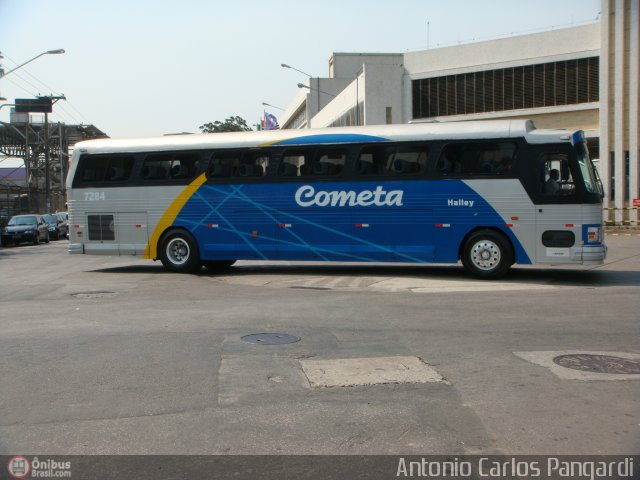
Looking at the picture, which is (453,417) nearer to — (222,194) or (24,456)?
(24,456)

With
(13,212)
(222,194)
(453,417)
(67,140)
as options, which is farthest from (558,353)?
(67,140)

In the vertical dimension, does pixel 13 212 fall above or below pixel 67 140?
below

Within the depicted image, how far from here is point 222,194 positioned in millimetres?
16953

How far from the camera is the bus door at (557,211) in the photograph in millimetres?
14195

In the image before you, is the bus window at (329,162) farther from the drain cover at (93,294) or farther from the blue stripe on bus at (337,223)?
the drain cover at (93,294)

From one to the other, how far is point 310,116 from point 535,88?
41620 mm

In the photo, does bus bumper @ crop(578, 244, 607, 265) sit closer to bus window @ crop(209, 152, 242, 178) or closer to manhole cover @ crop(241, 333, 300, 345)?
manhole cover @ crop(241, 333, 300, 345)

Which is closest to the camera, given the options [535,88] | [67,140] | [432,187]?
[432,187]

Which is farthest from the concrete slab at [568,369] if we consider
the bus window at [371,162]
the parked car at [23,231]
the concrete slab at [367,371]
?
the parked car at [23,231]

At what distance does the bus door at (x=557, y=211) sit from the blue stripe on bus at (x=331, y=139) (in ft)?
12.0

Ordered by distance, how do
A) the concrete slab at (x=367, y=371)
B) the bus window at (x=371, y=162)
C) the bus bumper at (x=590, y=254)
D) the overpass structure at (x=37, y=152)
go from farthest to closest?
1. the overpass structure at (x=37, y=152)
2. the bus window at (x=371, y=162)
3. the bus bumper at (x=590, y=254)
4. the concrete slab at (x=367, y=371)

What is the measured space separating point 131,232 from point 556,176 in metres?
10.7

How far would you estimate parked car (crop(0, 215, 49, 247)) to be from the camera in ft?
114

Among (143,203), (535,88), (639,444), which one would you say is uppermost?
(535,88)
